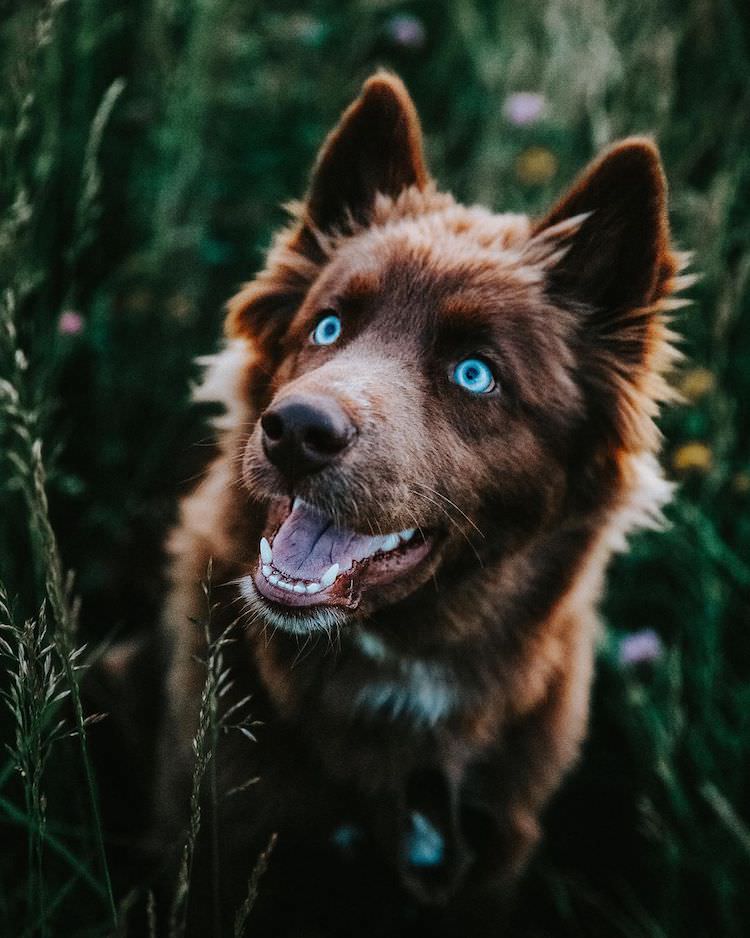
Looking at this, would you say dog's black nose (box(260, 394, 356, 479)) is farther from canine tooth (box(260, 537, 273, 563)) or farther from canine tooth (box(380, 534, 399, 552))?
canine tooth (box(380, 534, 399, 552))

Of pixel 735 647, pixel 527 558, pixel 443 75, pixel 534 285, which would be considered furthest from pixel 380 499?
pixel 443 75

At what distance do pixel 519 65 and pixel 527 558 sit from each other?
2.55m

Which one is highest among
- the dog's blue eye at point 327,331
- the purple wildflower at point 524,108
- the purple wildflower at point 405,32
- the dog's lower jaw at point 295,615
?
the purple wildflower at point 405,32

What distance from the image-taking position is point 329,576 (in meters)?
1.75

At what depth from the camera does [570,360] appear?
208 cm

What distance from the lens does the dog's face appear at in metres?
1.72

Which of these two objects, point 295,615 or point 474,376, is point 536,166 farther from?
point 295,615

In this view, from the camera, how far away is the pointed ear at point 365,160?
2.12m

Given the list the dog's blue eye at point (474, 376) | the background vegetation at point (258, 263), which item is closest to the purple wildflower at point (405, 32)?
the background vegetation at point (258, 263)

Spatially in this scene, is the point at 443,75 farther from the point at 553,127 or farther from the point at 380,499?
the point at 380,499

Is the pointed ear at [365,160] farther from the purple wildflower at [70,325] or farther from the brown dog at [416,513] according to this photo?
the purple wildflower at [70,325]

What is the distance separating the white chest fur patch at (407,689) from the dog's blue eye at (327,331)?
0.75m

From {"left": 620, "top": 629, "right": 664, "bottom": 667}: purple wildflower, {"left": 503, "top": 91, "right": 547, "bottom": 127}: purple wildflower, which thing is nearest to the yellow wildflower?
{"left": 503, "top": 91, "right": 547, "bottom": 127}: purple wildflower

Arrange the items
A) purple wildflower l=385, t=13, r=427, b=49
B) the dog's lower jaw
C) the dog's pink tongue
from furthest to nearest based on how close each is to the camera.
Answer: purple wildflower l=385, t=13, r=427, b=49 → the dog's pink tongue → the dog's lower jaw
